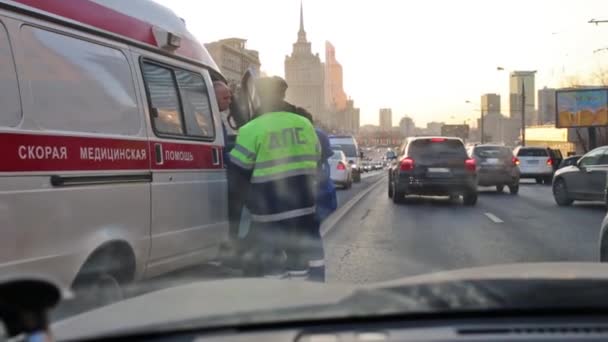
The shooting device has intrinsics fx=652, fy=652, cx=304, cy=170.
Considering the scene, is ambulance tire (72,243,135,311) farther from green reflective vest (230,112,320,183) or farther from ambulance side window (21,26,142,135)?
green reflective vest (230,112,320,183)

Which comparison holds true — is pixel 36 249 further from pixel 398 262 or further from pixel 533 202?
pixel 533 202

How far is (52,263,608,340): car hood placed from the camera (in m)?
2.00

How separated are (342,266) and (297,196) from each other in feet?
9.99

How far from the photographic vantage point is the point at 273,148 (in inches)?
183

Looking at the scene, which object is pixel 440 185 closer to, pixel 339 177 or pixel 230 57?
pixel 339 177

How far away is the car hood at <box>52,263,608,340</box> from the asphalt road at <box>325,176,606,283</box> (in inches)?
165

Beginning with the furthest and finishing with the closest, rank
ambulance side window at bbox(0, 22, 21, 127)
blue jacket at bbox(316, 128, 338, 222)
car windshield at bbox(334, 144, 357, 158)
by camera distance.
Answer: car windshield at bbox(334, 144, 357, 158) < blue jacket at bbox(316, 128, 338, 222) < ambulance side window at bbox(0, 22, 21, 127)

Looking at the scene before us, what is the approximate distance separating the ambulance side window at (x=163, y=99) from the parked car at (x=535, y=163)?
25.7 m

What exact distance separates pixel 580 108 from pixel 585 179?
35552mm

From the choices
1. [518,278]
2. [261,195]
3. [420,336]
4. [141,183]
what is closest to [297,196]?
[261,195]

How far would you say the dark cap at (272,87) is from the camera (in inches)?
189

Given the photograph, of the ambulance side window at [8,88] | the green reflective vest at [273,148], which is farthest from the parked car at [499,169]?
the ambulance side window at [8,88]

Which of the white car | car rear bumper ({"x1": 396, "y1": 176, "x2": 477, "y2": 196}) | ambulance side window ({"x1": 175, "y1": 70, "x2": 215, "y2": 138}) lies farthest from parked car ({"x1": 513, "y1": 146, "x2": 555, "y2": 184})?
ambulance side window ({"x1": 175, "y1": 70, "x2": 215, "y2": 138})

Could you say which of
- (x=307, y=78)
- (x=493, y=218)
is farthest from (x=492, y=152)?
(x=307, y=78)
